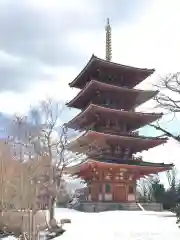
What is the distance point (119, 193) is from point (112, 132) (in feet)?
16.9

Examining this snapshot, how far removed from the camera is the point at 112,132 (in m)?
33.5

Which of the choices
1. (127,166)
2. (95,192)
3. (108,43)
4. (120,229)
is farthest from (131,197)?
(108,43)

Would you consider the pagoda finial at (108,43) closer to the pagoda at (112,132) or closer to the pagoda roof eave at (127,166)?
the pagoda at (112,132)

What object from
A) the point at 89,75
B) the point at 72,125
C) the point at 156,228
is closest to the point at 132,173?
the point at 72,125

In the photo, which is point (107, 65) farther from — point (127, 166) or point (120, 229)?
point (120, 229)

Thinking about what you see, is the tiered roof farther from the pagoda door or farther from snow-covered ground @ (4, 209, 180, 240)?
snow-covered ground @ (4, 209, 180, 240)

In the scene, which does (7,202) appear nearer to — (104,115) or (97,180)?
(97,180)

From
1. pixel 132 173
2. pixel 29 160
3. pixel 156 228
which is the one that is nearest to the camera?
pixel 156 228

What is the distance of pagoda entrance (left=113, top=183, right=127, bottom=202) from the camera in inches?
1288

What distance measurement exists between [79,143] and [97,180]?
3498 mm

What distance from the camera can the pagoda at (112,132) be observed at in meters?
32.6

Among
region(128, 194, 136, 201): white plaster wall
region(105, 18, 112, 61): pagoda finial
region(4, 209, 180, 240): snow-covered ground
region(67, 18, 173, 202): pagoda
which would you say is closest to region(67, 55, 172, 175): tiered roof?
region(67, 18, 173, 202): pagoda

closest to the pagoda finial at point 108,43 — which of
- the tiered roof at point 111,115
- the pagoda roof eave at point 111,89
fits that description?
the tiered roof at point 111,115

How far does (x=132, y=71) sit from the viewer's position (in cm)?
3662
